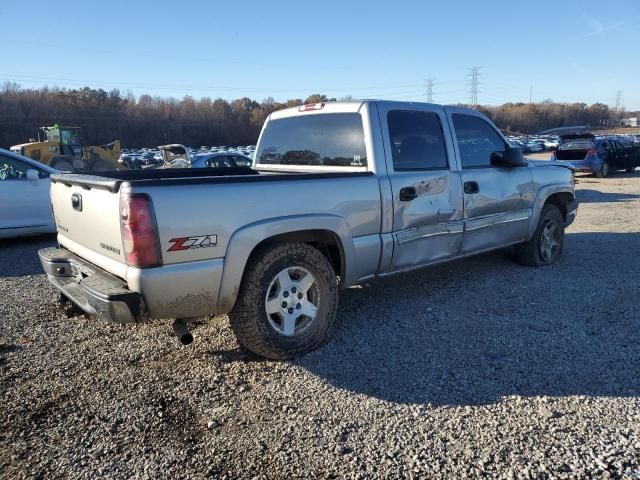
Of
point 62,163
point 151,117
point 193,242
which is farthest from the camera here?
point 151,117

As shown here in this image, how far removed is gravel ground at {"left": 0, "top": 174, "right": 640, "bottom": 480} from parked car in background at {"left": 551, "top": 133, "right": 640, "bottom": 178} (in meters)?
16.0

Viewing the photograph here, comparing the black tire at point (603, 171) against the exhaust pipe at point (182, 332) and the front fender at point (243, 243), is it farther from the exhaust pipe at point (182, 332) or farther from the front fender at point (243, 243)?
the exhaust pipe at point (182, 332)

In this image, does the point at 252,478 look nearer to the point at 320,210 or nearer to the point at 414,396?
the point at 414,396

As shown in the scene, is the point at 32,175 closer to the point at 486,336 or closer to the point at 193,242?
the point at 193,242

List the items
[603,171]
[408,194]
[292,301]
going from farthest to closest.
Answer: [603,171] → [408,194] → [292,301]

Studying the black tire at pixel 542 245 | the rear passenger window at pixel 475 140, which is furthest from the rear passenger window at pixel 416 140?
the black tire at pixel 542 245

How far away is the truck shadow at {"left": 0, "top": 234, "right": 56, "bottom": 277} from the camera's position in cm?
650

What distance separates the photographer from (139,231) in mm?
3033

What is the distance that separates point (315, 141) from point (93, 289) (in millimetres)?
2463

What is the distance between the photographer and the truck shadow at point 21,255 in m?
6.50

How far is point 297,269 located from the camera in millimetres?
3768

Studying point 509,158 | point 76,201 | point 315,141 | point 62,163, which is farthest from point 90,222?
point 62,163

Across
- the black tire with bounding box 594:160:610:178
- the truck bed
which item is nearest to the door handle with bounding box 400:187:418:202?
the truck bed

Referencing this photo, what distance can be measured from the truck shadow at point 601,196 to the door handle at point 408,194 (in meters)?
10.6
